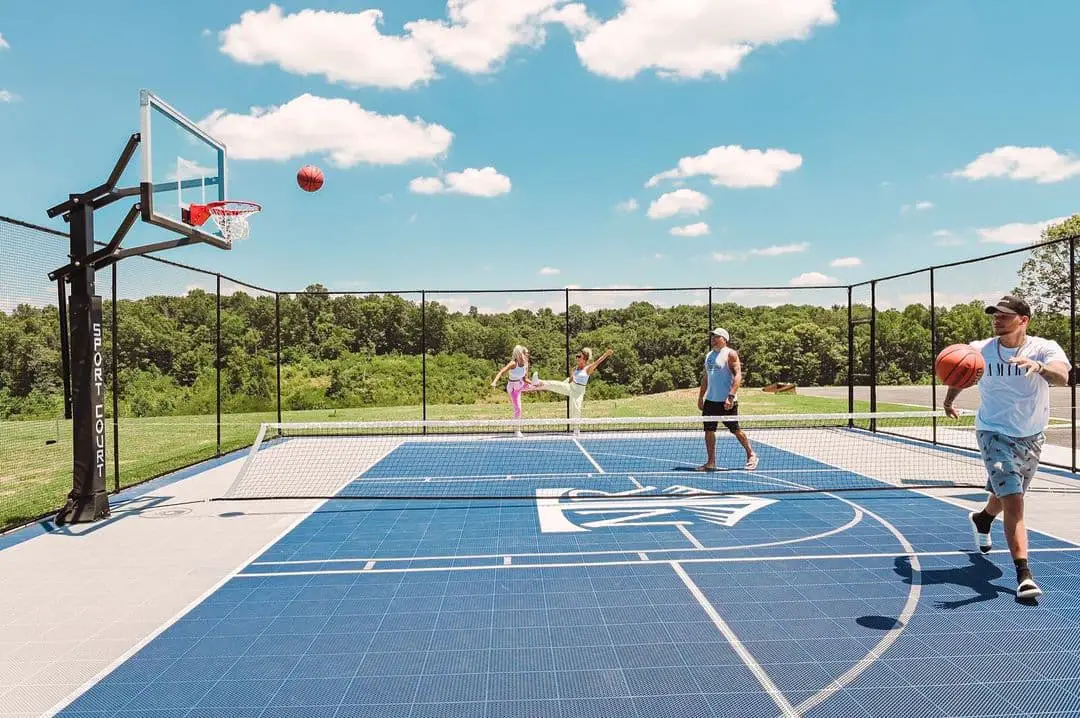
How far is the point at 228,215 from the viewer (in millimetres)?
8516

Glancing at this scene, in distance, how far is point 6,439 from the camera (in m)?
14.1

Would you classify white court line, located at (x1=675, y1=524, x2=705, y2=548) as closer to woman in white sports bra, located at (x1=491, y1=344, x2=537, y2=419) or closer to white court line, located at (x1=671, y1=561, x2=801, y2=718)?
white court line, located at (x1=671, y1=561, x2=801, y2=718)

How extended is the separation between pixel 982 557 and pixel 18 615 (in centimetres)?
751

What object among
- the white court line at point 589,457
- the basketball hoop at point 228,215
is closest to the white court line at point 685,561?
the white court line at point 589,457

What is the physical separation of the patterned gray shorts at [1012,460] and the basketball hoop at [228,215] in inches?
323

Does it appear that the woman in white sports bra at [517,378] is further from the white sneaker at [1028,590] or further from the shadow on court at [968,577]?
the white sneaker at [1028,590]

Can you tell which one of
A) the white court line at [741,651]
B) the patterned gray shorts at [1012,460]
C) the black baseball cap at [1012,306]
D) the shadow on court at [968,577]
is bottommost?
the white court line at [741,651]

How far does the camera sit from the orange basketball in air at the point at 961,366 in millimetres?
6000

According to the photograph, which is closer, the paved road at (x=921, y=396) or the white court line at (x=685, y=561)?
the white court line at (x=685, y=561)

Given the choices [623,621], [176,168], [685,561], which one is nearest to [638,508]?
[685,561]

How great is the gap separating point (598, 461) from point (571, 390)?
8.08 feet

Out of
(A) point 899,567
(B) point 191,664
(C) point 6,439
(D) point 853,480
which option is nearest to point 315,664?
(B) point 191,664

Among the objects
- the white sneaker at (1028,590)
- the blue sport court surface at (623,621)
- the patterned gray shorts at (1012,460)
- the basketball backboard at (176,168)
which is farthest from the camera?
the basketball backboard at (176,168)

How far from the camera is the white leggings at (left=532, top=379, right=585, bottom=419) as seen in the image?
13398 millimetres
